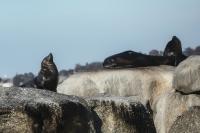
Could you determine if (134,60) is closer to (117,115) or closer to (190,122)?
(190,122)

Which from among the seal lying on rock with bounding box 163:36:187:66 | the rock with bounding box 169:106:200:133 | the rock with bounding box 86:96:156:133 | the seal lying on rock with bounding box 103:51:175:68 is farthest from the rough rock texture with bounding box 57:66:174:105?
the rock with bounding box 86:96:156:133

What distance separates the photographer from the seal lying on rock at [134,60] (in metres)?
15.6

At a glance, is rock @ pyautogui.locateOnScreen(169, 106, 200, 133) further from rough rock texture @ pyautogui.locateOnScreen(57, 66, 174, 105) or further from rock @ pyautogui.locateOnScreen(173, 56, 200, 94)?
rough rock texture @ pyautogui.locateOnScreen(57, 66, 174, 105)

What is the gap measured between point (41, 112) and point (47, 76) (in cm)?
819

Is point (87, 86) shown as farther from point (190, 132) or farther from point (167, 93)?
point (190, 132)

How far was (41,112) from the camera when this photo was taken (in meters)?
7.54

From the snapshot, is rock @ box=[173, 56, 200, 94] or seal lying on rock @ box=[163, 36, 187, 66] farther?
seal lying on rock @ box=[163, 36, 187, 66]

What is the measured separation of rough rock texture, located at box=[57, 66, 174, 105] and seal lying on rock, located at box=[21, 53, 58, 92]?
1.41 m

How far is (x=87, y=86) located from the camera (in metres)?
13.8

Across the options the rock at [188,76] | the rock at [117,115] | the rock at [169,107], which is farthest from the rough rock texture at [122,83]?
the rock at [117,115]

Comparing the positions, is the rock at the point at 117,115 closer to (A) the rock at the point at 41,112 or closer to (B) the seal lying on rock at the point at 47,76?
(A) the rock at the point at 41,112

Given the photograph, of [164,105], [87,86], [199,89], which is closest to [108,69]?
[87,86]

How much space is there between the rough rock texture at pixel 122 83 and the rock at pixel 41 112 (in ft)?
18.1

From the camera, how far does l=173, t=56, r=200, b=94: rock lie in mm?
12543
